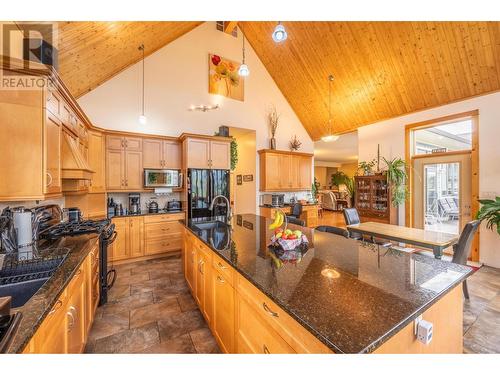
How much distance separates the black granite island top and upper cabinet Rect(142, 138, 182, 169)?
3.04 m

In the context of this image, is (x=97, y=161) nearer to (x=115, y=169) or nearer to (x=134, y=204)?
(x=115, y=169)

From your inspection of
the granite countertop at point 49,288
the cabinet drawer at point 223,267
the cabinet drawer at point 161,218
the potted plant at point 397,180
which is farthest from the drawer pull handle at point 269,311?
the potted plant at point 397,180

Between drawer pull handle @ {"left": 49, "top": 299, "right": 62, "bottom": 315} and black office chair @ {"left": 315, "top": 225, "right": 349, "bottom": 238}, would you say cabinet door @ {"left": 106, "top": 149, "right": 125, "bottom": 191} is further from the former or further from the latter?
black office chair @ {"left": 315, "top": 225, "right": 349, "bottom": 238}

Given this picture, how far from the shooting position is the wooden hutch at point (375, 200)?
4.98 m

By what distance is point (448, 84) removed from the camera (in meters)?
3.89

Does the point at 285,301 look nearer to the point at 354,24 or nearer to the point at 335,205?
the point at 354,24

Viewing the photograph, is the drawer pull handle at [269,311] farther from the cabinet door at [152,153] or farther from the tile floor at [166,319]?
the cabinet door at [152,153]

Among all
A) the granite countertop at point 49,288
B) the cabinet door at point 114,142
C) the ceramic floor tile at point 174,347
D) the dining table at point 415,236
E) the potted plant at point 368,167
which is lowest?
the ceramic floor tile at point 174,347

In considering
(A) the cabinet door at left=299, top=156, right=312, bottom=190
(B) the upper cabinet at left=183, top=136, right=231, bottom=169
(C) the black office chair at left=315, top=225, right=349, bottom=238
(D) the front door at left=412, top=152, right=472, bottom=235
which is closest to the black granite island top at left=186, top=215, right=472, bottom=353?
(C) the black office chair at left=315, top=225, right=349, bottom=238

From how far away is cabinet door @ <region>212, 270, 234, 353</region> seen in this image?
1464 millimetres

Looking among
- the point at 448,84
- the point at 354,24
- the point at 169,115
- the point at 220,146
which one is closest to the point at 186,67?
the point at 169,115

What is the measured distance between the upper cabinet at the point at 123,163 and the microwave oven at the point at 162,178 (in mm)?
175

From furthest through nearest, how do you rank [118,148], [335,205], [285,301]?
1. [335,205]
2. [118,148]
3. [285,301]
